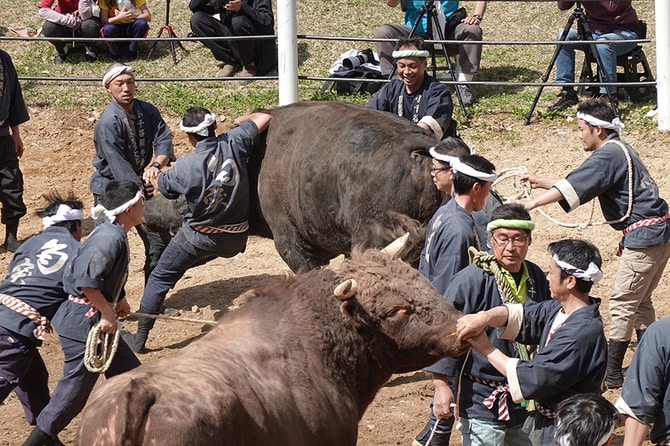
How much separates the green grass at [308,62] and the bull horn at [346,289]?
26.6 feet

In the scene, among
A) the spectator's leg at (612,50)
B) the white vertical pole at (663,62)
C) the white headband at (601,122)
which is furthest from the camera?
the spectator's leg at (612,50)

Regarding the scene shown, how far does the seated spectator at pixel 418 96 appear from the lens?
28.0 ft

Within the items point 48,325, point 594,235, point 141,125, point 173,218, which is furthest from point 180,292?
point 594,235

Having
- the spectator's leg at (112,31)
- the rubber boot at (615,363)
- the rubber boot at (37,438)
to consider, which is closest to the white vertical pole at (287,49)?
the spectator's leg at (112,31)

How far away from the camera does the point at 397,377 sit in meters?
8.00

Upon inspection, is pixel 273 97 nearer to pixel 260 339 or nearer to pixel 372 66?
pixel 372 66

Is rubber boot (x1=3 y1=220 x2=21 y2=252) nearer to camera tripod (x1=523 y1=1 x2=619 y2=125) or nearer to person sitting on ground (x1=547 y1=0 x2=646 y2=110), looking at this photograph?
camera tripod (x1=523 y1=1 x2=619 y2=125)

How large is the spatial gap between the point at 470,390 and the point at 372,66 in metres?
8.21

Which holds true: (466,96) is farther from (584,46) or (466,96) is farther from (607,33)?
(607,33)

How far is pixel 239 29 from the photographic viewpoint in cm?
1384

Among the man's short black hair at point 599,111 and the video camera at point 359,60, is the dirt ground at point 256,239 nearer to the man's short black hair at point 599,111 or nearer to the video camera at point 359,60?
the video camera at point 359,60

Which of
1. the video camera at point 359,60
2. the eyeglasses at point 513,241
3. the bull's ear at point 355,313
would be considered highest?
the eyeglasses at point 513,241

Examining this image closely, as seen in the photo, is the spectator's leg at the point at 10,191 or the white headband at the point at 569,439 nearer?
the white headband at the point at 569,439

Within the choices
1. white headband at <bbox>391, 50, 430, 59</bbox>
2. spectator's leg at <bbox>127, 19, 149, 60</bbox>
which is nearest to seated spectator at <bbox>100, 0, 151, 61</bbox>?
spectator's leg at <bbox>127, 19, 149, 60</bbox>
